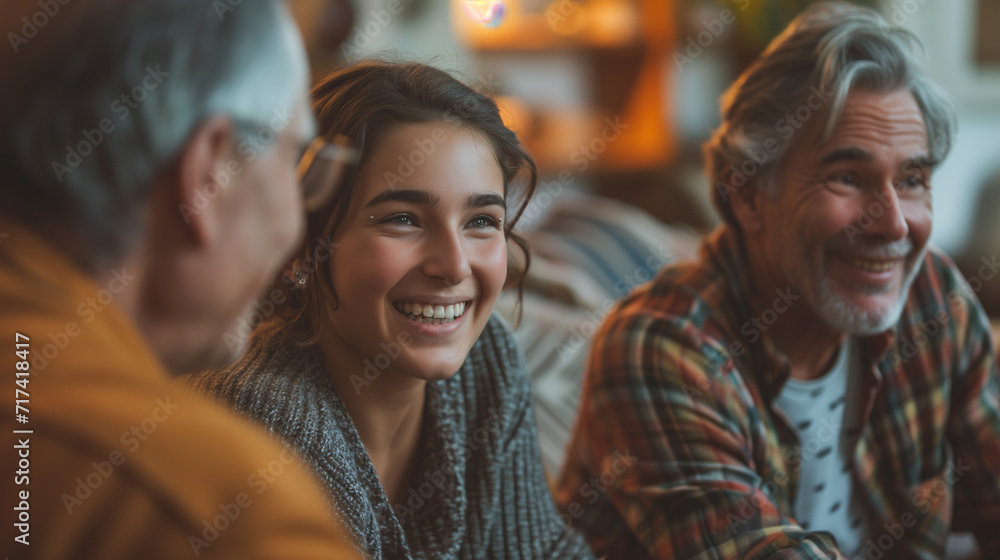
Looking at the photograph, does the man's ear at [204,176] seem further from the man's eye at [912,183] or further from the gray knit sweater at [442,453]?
the man's eye at [912,183]

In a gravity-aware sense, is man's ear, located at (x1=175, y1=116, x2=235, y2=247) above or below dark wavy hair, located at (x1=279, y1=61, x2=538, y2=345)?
above

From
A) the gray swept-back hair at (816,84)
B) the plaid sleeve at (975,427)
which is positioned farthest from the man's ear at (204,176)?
the plaid sleeve at (975,427)

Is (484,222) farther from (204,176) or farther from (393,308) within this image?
(204,176)

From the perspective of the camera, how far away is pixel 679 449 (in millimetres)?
1080

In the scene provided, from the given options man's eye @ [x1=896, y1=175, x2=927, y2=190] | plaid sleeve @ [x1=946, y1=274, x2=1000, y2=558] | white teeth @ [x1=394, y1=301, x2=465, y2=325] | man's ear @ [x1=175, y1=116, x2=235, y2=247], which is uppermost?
man's ear @ [x1=175, y1=116, x2=235, y2=247]

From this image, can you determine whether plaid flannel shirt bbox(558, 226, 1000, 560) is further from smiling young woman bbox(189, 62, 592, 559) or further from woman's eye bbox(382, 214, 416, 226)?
woman's eye bbox(382, 214, 416, 226)

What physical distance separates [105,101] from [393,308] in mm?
403

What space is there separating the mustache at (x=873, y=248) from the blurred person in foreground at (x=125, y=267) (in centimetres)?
86

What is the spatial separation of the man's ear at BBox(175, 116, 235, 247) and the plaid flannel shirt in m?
0.74

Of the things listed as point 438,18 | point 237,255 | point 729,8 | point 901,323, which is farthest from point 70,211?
point 729,8

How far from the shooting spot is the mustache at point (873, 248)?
111cm

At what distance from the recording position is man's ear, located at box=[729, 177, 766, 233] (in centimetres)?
121

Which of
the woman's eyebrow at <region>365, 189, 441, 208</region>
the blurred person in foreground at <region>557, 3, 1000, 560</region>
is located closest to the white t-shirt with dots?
the blurred person in foreground at <region>557, 3, 1000, 560</region>

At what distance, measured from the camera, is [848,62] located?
1120mm
